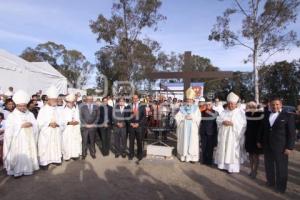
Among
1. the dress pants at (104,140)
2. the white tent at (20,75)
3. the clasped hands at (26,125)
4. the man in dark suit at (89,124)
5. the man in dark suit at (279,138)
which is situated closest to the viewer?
the man in dark suit at (279,138)

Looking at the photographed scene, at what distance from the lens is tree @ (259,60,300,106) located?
132 feet

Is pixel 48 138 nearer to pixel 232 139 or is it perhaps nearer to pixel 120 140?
pixel 120 140

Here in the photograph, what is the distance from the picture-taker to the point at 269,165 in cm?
690

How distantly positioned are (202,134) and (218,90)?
144ft

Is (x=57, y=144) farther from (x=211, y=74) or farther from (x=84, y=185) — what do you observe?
(x=211, y=74)

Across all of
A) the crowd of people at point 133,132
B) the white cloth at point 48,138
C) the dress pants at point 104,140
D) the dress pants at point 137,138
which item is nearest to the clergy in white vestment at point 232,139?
the crowd of people at point 133,132

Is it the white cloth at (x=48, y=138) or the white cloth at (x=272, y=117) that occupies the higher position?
the white cloth at (x=272, y=117)

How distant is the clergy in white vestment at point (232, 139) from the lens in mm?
7984

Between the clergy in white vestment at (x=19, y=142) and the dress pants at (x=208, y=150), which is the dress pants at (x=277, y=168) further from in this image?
the clergy in white vestment at (x=19, y=142)

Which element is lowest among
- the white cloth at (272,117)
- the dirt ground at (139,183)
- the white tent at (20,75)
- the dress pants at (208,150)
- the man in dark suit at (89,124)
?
the dirt ground at (139,183)

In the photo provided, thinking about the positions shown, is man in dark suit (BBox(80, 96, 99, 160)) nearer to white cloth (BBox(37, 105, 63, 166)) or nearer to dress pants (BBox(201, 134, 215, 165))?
white cloth (BBox(37, 105, 63, 166))

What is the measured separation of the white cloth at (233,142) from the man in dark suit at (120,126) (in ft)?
9.50

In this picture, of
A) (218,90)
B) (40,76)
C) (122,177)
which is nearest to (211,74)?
(122,177)

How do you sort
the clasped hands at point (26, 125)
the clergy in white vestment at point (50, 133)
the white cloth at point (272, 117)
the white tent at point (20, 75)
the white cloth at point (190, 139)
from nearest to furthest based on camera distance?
the white cloth at point (272, 117), the clasped hands at point (26, 125), the clergy in white vestment at point (50, 133), the white cloth at point (190, 139), the white tent at point (20, 75)
